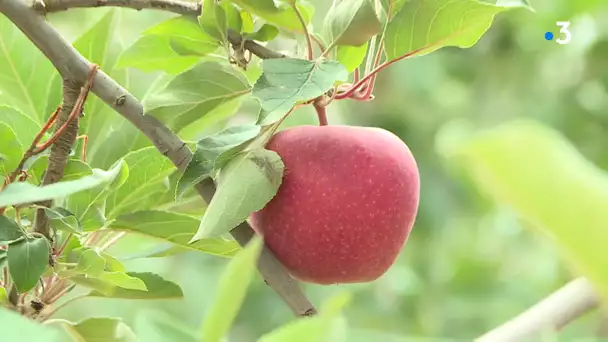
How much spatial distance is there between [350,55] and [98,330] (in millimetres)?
211

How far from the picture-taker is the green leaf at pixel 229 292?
20 centimetres

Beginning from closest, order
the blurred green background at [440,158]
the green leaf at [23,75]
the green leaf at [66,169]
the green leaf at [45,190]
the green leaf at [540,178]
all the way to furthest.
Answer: the green leaf at [540,178]
the green leaf at [45,190]
the green leaf at [66,169]
the green leaf at [23,75]
the blurred green background at [440,158]

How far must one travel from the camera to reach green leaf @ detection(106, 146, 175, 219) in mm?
423

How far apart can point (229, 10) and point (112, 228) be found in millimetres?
134

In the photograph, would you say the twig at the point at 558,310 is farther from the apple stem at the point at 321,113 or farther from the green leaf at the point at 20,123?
the green leaf at the point at 20,123

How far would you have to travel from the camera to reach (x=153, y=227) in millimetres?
433

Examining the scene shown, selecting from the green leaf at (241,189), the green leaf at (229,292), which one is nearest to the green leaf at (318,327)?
the green leaf at (229,292)

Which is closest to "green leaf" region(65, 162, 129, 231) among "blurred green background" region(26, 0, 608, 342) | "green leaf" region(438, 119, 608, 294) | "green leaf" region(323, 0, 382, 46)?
"green leaf" region(323, 0, 382, 46)

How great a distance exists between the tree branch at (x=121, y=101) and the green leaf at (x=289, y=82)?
0.06 meters

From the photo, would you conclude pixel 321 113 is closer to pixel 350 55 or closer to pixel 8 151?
pixel 350 55

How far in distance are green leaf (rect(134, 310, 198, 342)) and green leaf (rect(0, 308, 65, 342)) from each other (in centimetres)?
7

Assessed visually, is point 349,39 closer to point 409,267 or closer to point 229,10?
point 229,10

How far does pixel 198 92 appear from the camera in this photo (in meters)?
0.42

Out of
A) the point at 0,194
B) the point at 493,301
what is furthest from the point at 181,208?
the point at 493,301
